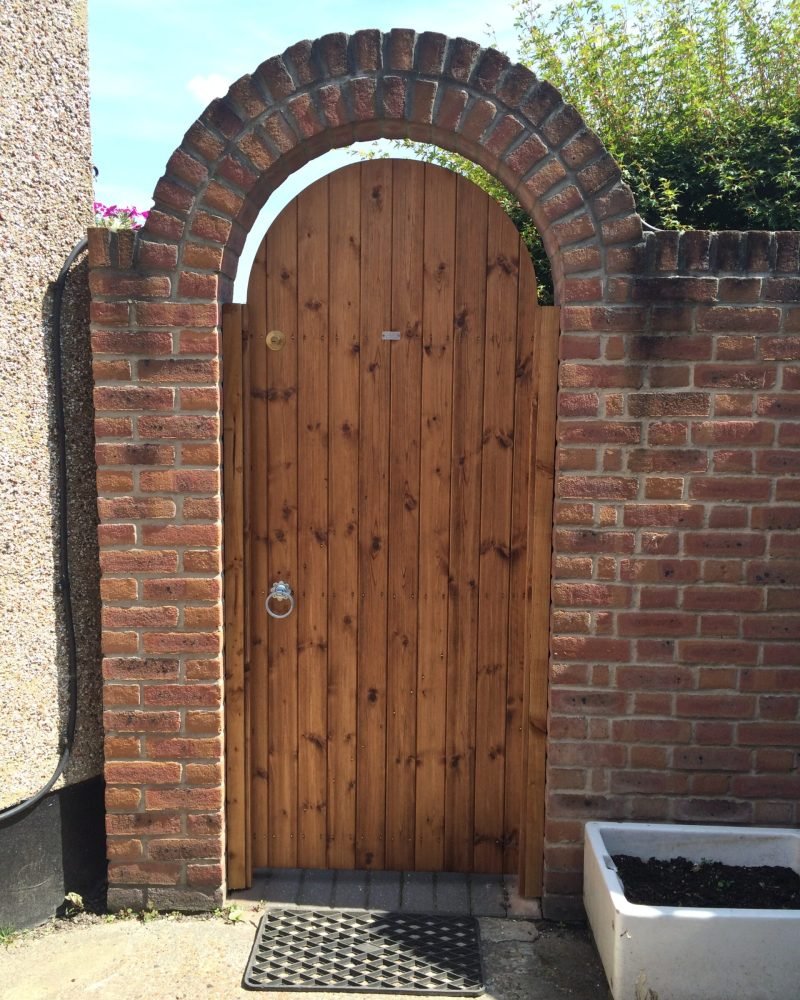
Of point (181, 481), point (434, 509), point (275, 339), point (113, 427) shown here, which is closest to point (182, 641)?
point (181, 481)

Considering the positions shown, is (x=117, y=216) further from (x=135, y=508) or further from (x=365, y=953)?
(x=365, y=953)

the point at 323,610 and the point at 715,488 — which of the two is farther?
the point at 323,610

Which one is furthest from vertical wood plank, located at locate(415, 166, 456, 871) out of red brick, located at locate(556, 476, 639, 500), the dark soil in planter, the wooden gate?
the dark soil in planter

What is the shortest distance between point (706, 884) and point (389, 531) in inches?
65.7

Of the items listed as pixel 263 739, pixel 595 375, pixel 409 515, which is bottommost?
pixel 263 739

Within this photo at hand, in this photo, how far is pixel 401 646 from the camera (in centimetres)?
337

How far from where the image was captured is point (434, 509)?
10.8 ft

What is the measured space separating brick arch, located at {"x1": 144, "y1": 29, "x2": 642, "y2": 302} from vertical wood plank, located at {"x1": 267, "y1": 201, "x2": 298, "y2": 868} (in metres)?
0.27

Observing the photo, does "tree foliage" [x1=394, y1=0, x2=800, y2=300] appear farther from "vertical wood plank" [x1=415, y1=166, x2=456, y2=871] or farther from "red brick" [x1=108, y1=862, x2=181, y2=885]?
"red brick" [x1=108, y1=862, x2=181, y2=885]

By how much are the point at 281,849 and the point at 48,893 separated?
88 cm

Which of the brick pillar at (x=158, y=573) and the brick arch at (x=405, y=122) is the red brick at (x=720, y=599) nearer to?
the brick arch at (x=405, y=122)

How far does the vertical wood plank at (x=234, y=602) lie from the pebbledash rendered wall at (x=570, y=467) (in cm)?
12

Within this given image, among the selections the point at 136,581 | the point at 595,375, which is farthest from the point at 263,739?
the point at 595,375

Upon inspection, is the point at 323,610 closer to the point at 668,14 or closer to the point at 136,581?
the point at 136,581
